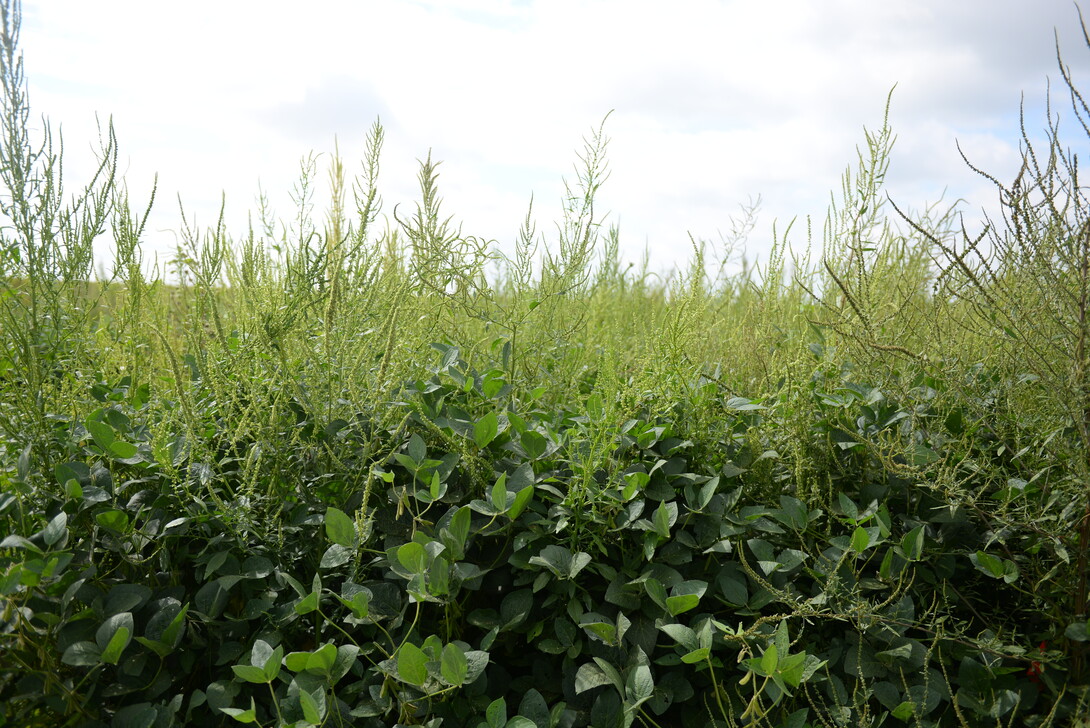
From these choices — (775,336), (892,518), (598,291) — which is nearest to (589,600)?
(892,518)

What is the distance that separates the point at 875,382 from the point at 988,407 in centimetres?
29

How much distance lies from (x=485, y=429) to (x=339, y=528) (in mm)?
365

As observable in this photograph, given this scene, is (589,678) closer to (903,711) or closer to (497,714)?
(497,714)

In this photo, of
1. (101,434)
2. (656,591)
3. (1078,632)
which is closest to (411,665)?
(656,591)

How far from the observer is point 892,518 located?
6.03 ft

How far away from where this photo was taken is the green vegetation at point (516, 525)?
147 centimetres

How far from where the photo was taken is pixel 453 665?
1.33 m

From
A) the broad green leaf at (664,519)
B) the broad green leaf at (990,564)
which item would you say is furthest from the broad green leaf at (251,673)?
the broad green leaf at (990,564)

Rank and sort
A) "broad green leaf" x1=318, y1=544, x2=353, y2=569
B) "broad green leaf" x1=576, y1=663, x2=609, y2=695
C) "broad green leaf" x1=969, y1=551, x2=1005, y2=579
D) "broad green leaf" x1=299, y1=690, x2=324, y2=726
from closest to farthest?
"broad green leaf" x1=299, y1=690, x2=324, y2=726 < "broad green leaf" x1=576, y1=663, x2=609, y2=695 < "broad green leaf" x1=318, y1=544, x2=353, y2=569 < "broad green leaf" x1=969, y1=551, x2=1005, y2=579

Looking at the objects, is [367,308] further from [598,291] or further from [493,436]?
[598,291]

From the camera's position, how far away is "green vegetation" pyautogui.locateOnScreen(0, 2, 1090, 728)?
1472mm

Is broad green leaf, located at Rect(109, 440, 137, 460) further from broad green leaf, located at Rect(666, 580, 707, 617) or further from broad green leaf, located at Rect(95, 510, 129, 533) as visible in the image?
broad green leaf, located at Rect(666, 580, 707, 617)

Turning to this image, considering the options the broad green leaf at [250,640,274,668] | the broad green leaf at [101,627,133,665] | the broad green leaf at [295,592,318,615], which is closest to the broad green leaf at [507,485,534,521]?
the broad green leaf at [295,592,318,615]

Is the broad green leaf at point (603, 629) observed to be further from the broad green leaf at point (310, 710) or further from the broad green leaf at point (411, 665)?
the broad green leaf at point (310, 710)
